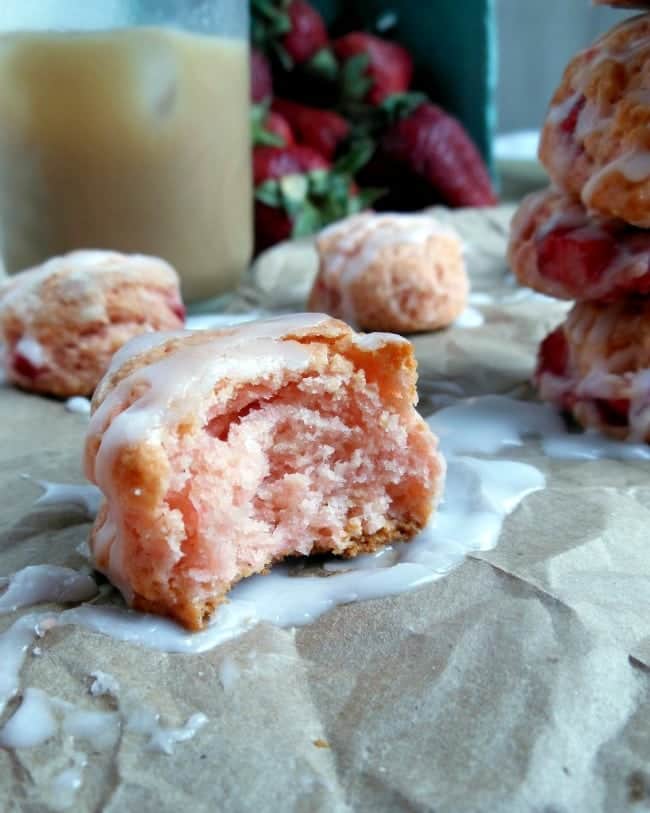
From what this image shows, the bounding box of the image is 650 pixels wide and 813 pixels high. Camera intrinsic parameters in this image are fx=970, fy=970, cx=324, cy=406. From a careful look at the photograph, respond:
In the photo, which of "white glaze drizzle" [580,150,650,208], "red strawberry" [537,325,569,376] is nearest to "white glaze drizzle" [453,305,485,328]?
"red strawberry" [537,325,569,376]

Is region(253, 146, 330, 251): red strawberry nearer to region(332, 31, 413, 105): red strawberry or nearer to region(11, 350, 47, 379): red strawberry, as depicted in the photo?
region(332, 31, 413, 105): red strawberry

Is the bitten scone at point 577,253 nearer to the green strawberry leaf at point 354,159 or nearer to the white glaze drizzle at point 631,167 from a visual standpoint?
the white glaze drizzle at point 631,167

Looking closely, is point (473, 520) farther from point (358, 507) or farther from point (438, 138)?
point (438, 138)

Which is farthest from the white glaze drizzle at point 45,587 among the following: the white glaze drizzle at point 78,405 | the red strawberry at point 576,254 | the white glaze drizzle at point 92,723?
the red strawberry at point 576,254

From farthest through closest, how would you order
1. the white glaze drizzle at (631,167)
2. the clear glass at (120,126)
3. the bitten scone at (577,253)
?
1. the clear glass at (120,126)
2. the bitten scone at (577,253)
3. the white glaze drizzle at (631,167)

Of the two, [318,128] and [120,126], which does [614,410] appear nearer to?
[120,126]

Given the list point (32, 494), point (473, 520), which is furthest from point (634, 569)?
point (32, 494)
